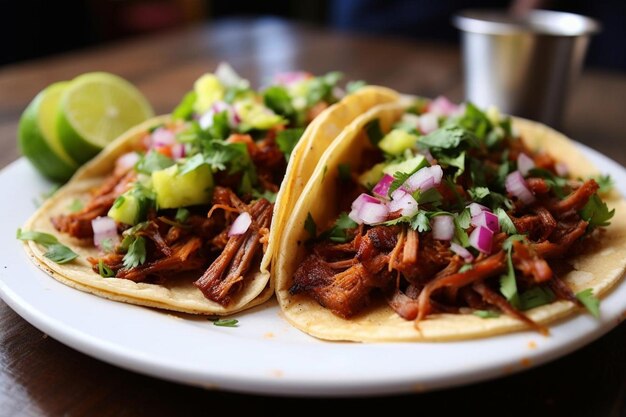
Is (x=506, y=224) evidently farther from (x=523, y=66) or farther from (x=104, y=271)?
(x=523, y=66)

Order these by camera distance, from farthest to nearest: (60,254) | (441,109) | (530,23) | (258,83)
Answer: (258,83), (530,23), (441,109), (60,254)

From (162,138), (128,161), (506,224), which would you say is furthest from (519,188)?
(128,161)

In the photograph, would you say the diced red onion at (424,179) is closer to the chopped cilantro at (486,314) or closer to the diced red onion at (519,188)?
the diced red onion at (519,188)

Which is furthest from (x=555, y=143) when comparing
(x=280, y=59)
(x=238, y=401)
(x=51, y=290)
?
(x=280, y=59)

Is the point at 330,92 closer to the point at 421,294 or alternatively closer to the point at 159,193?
the point at 159,193

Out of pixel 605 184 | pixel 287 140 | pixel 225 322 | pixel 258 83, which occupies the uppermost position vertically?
pixel 287 140

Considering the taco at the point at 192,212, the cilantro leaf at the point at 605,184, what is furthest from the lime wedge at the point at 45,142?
the cilantro leaf at the point at 605,184

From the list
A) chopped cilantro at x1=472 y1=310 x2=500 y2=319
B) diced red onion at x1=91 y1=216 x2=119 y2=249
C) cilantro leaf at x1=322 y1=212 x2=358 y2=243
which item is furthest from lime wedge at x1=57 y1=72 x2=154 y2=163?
chopped cilantro at x1=472 y1=310 x2=500 y2=319
